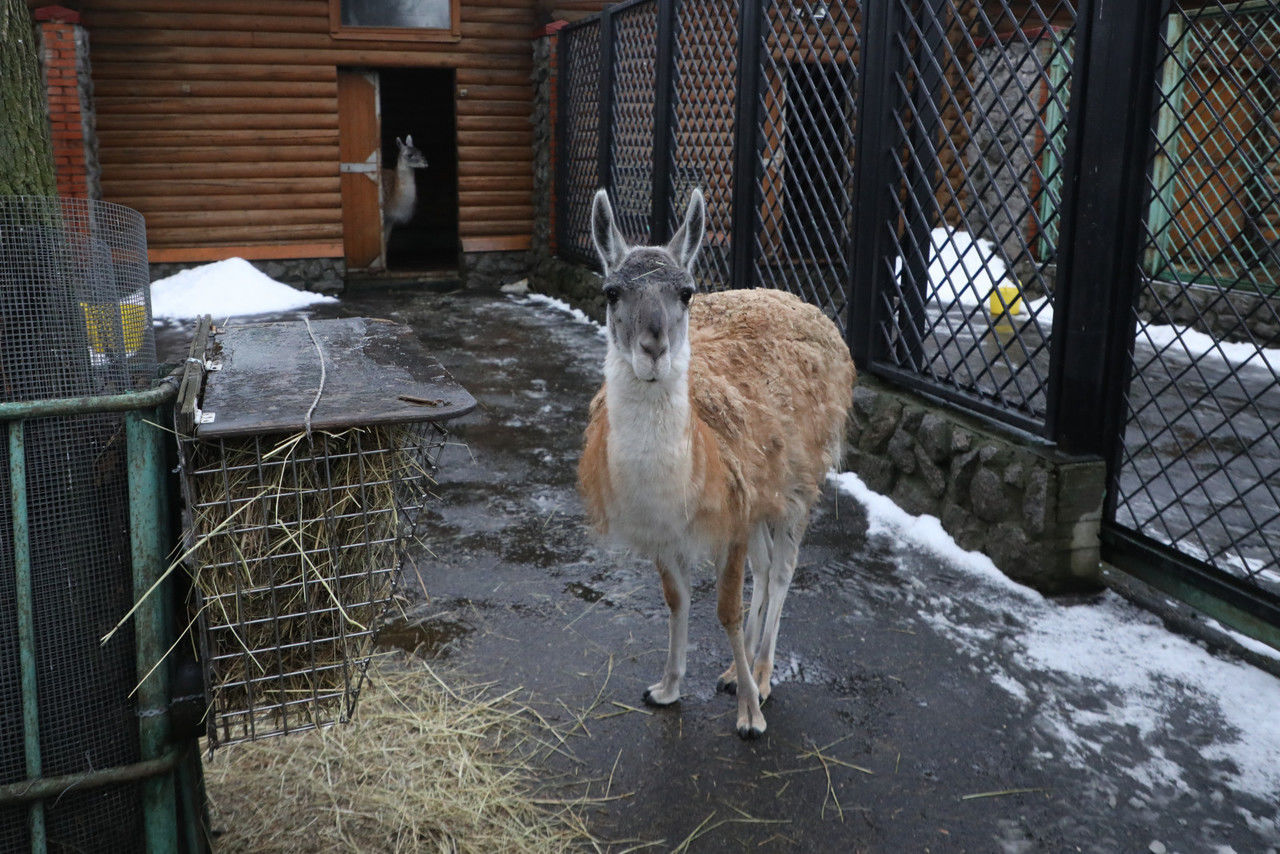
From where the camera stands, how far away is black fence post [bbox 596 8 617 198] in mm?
10539

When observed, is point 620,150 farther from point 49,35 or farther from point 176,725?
point 176,725

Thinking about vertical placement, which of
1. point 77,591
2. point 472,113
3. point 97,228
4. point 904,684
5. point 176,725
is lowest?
point 904,684

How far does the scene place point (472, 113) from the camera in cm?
1299

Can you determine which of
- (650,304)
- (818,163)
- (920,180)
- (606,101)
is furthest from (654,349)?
(606,101)

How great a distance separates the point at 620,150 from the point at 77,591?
9.16 m

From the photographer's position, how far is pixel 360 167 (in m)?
12.9

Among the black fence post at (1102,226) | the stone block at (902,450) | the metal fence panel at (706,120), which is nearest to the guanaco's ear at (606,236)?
the black fence post at (1102,226)

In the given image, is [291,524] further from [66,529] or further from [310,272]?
[310,272]

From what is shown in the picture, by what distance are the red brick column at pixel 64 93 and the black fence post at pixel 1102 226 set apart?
391 inches

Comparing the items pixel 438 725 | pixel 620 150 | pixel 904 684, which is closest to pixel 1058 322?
pixel 904 684

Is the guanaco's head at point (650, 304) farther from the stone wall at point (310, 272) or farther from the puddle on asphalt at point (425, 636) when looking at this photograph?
the stone wall at point (310, 272)

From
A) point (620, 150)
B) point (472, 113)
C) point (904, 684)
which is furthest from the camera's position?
point (472, 113)

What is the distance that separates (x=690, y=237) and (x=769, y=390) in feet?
2.37

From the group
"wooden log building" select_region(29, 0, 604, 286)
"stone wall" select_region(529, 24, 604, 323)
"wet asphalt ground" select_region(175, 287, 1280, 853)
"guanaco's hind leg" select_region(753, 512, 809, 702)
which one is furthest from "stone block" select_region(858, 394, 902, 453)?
"wooden log building" select_region(29, 0, 604, 286)
